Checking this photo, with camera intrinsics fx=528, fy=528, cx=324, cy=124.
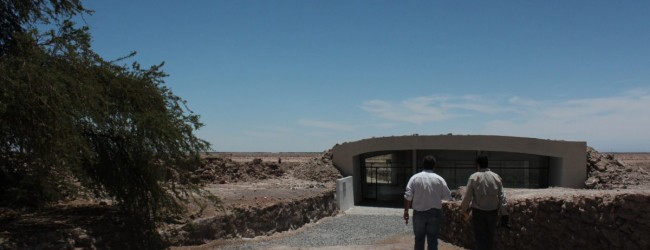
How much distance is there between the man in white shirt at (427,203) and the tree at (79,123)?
603 centimetres

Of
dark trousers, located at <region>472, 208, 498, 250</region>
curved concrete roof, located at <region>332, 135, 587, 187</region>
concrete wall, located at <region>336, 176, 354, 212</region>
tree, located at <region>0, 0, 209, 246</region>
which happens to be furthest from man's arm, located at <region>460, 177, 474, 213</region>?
curved concrete roof, located at <region>332, 135, 587, 187</region>

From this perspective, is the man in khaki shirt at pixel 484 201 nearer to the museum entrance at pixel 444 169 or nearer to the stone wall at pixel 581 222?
the stone wall at pixel 581 222

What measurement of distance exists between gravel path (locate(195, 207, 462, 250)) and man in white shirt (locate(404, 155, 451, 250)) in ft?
14.7

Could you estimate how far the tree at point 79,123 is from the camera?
9.16 metres

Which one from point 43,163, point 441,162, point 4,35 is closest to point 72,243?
point 43,163

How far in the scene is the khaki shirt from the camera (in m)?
7.46

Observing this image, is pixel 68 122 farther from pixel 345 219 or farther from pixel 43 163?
pixel 345 219

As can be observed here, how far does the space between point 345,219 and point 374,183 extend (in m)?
9.68

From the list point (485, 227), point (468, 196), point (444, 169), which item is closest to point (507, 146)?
point (444, 169)

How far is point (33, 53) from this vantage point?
10008 millimetres

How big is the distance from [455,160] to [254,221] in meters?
16.6

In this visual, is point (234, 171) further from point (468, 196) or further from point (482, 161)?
point (482, 161)

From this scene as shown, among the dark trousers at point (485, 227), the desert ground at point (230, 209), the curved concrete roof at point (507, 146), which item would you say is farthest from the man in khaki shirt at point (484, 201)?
the curved concrete roof at point (507, 146)

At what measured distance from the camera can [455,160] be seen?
101ft
